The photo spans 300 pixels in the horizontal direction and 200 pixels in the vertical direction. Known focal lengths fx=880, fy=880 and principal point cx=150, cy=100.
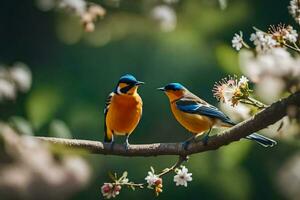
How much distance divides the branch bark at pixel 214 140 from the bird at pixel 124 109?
441mm

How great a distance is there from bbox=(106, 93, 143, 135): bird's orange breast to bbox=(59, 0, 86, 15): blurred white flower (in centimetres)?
49

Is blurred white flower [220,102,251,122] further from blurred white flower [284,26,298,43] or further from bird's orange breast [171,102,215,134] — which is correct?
bird's orange breast [171,102,215,134]

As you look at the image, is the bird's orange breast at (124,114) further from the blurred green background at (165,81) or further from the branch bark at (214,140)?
the blurred green background at (165,81)

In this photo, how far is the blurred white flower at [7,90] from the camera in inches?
69.6

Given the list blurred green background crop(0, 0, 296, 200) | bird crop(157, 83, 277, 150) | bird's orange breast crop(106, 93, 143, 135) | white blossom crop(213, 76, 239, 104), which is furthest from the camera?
blurred green background crop(0, 0, 296, 200)

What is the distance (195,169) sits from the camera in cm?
507

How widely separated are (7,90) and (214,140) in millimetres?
562

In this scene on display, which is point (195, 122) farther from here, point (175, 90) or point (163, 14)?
point (163, 14)

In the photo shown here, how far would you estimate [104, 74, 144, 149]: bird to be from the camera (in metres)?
2.72

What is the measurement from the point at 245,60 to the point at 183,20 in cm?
350

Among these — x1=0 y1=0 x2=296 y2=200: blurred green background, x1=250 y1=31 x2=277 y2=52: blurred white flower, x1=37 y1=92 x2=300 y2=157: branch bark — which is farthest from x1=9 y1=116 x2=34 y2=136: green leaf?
x1=0 y1=0 x2=296 y2=200: blurred green background

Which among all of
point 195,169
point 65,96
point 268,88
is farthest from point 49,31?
point 268,88

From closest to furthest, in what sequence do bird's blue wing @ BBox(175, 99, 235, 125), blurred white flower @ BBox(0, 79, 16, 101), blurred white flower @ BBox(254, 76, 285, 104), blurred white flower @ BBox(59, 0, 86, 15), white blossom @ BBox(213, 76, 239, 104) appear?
blurred white flower @ BBox(254, 76, 285, 104) < blurred white flower @ BBox(0, 79, 16, 101) < white blossom @ BBox(213, 76, 239, 104) < blurred white flower @ BBox(59, 0, 86, 15) < bird's blue wing @ BBox(175, 99, 235, 125)

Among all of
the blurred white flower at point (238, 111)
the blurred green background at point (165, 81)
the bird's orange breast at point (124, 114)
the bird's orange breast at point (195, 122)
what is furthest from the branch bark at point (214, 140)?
the blurred green background at point (165, 81)
